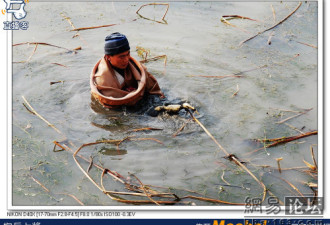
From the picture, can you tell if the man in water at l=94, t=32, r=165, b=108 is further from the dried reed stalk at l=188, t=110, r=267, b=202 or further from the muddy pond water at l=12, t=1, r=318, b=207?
the dried reed stalk at l=188, t=110, r=267, b=202

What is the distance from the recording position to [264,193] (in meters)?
4.12

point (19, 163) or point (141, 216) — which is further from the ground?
point (141, 216)

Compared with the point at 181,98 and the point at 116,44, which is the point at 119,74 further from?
the point at 181,98

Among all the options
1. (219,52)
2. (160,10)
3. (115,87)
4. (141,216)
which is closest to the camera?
(141,216)

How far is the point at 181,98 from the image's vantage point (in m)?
5.81

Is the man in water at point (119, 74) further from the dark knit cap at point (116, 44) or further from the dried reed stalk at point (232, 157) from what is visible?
the dried reed stalk at point (232, 157)

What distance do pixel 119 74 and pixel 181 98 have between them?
105 cm

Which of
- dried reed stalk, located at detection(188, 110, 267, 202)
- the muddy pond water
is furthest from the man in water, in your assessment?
dried reed stalk, located at detection(188, 110, 267, 202)

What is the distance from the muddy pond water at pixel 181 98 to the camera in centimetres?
436

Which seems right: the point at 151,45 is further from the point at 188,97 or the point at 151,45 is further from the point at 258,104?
the point at 258,104

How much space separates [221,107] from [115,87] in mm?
1609

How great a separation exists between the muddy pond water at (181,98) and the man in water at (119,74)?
38 cm

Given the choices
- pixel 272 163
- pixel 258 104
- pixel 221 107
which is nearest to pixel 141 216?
pixel 272 163

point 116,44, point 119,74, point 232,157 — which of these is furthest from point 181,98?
point 232,157
